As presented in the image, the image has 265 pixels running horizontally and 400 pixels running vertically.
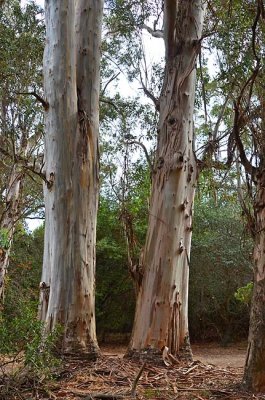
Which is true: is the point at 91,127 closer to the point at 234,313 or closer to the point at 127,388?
the point at 127,388

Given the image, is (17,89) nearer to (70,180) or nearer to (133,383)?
(70,180)

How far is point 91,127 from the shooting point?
5609 millimetres

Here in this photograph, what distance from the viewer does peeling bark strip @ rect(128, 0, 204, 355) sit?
550 cm

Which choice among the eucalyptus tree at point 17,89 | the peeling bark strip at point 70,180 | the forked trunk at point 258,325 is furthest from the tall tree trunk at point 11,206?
the forked trunk at point 258,325

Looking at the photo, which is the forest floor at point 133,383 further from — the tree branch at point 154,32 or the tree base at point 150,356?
the tree branch at point 154,32

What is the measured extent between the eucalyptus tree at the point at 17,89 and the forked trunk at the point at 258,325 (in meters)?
4.73

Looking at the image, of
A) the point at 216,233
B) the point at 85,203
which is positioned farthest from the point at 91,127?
the point at 216,233

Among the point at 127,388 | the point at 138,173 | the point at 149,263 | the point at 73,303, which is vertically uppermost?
the point at 138,173

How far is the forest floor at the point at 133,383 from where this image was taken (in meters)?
3.82

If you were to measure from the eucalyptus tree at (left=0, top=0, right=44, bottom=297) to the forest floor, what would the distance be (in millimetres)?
3923

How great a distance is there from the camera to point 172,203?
19.0 ft

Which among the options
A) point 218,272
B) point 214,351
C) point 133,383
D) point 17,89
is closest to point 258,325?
point 133,383

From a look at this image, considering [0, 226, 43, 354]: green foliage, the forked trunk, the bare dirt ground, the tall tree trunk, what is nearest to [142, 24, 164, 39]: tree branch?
the tall tree trunk

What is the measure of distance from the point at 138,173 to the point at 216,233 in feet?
21.8
